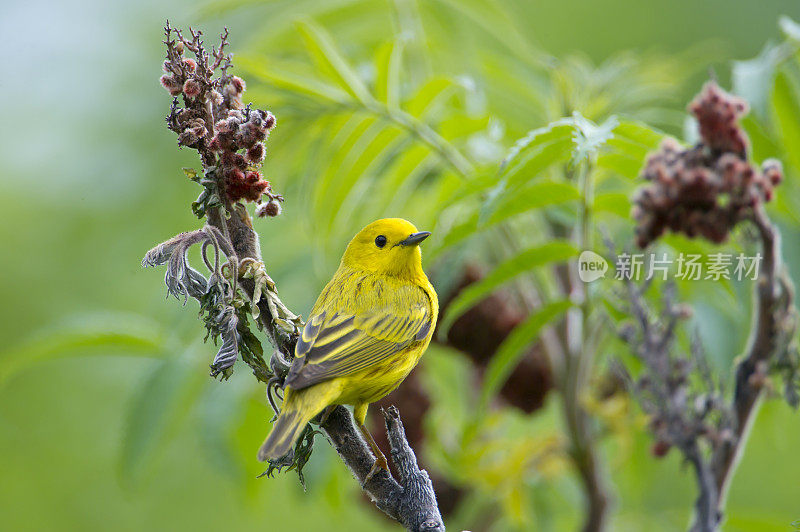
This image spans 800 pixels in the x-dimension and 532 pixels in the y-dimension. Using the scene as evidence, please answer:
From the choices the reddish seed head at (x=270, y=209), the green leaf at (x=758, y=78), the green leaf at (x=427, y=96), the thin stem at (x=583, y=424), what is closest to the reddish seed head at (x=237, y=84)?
the reddish seed head at (x=270, y=209)

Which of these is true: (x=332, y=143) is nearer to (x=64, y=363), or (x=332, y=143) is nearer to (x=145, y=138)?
(x=145, y=138)

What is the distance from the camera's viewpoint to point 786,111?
2.13 metres

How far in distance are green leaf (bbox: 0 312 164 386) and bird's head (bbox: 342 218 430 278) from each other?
3.20 feet

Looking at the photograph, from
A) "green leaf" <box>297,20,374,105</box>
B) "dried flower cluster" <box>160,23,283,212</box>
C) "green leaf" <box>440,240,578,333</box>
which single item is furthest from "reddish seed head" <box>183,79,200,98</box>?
"green leaf" <box>297,20,374,105</box>

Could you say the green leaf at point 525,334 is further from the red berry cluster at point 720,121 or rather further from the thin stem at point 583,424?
the red berry cluster at point 720,121

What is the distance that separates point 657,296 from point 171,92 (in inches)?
52.2

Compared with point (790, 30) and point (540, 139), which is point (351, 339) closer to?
point (540, 139)

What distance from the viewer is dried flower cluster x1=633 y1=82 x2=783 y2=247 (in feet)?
4.85

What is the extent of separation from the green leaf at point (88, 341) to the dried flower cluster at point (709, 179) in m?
1.46

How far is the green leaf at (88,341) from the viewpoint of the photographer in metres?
2.27

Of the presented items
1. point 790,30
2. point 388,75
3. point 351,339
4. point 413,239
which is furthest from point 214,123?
point 790,30

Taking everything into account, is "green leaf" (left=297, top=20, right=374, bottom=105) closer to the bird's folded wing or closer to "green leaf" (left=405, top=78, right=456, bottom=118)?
"green leaf" (left=405, top=78, right=456, bottom=118)

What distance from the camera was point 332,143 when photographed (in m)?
2.22

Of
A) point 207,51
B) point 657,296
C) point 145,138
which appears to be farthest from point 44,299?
point 207,51
